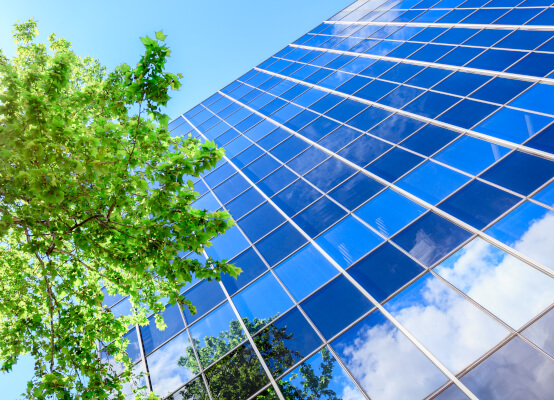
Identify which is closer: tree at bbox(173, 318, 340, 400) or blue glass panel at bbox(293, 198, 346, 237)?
tree at bbox(173, 318, 340, 400)

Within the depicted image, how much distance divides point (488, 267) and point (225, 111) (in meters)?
21.3

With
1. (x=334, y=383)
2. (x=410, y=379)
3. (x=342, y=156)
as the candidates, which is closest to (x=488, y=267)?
(x=410, y=379)

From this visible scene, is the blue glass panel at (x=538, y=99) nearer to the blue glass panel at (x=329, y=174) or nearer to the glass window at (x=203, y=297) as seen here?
the blue glass panel at (x=329, y=174)

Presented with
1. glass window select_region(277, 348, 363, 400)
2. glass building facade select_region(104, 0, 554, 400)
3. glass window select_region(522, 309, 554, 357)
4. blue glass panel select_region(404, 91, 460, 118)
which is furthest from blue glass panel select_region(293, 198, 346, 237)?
glass window select_region(522, 309, 554, 357)

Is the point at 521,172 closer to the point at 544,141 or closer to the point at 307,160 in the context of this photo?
the point at 544,141

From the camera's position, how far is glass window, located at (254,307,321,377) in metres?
8.98

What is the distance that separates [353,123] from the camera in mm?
15789

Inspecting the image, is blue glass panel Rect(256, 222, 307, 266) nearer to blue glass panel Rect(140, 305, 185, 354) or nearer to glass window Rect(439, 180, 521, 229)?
blue glass panel Rect(140, 305, 185, 354)

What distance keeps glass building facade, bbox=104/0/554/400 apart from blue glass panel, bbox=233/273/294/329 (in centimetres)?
6

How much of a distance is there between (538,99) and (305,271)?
9.47 metres

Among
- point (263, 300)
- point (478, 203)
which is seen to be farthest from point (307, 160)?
point (478, 203)

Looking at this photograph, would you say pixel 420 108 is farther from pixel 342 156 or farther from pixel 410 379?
pixel 410 379

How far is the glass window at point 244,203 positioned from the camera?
14883mm

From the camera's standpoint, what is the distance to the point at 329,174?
13.9 meters
